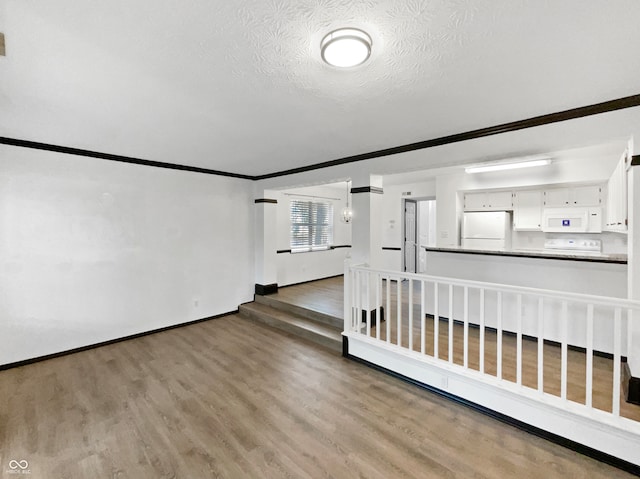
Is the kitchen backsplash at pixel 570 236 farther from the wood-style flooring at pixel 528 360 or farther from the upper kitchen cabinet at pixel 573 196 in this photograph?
the wood-style flooring at pixel 528 360

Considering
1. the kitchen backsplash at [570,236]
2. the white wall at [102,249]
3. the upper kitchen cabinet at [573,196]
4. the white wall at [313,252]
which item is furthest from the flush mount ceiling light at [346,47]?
the kitchen backsplash at [570,236]

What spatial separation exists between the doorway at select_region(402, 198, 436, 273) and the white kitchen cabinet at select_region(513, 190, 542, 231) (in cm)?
180

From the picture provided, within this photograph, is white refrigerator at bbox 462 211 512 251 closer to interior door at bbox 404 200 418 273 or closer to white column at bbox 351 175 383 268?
interior door at bbox 404 200 418 273

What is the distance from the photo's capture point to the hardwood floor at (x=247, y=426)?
1865mm

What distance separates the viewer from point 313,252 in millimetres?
6922

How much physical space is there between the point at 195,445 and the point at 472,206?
18.4ft

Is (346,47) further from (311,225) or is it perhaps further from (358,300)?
(311,225)

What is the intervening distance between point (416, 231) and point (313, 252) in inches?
104

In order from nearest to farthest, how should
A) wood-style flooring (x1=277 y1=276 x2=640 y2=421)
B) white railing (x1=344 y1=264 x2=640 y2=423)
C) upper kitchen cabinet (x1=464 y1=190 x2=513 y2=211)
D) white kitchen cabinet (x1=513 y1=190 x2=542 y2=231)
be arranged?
white railing (x1=344 y1=264 x2=640 y2=423), wood-style flooring (x1=277 y1=276 x2=640 y2=421), white kitchen cabinet (x1=513 y1=190 x2=542 y2=231), upper kitchen cabinet (x1=464 y1=190 x2=513 y2=211)

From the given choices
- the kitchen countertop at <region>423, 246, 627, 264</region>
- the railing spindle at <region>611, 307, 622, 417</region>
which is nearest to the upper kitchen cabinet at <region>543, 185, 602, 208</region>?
the kitchen countertop at <region>423, 246, 627, 264</region>

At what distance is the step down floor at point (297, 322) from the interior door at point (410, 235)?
11.2 feet

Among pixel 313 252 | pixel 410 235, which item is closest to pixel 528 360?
pixel 410 235

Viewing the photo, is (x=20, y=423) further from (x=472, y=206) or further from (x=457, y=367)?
(x=472, y=206)

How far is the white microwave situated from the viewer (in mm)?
4555
